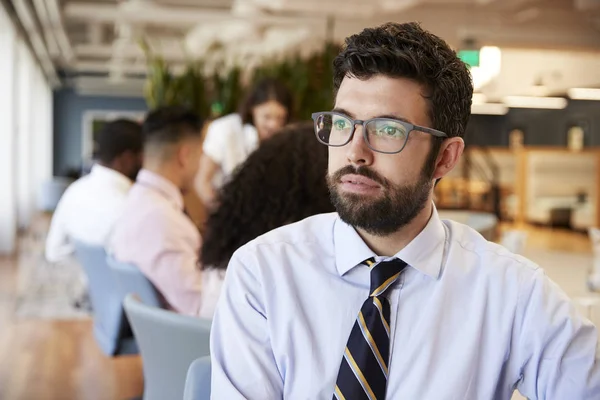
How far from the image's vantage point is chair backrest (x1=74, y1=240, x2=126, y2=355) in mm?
3234

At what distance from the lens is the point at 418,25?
1446mm

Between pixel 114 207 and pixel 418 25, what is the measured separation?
311 cm

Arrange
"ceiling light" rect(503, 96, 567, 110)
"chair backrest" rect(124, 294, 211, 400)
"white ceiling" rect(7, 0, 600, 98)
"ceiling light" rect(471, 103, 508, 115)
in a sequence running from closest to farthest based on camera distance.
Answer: "chair backrest" rect(124, 294, 211, 400), "white ceiling" rect(7, 0, 600, 98), "ceiling light" rect(503, 96, 567, 110), "ceiling light" rect(471, 103, 508, 115)

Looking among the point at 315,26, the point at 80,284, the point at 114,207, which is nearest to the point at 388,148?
the point at 114,207

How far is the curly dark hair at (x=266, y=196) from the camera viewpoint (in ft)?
7.36

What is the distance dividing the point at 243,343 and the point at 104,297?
2.07m

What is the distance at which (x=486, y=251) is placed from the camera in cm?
143

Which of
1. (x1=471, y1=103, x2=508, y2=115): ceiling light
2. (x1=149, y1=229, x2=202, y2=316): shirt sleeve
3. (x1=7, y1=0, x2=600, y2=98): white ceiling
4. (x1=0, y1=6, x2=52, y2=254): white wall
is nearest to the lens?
(x1=149, y1=229, x2=202, y2=316): shirt sleeve

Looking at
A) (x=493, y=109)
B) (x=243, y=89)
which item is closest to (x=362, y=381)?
(x=243, y=89)

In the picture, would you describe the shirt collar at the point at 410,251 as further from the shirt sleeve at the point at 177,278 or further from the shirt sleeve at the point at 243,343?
the shirt sleeve at the point at 177,278

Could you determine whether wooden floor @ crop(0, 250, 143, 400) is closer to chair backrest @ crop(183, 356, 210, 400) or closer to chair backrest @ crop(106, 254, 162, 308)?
chair backrest @ crop(106, 254, 162, 308)

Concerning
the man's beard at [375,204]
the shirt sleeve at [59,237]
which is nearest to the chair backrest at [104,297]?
the shirt sleeve at [59,237]

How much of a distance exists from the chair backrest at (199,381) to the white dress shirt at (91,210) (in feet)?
9.01

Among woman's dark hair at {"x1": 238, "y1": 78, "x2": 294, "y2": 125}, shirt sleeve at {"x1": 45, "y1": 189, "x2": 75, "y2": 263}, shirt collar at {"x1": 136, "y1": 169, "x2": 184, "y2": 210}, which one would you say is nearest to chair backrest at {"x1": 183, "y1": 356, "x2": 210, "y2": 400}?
shirt collar at {"x1": 136, "y1": 169, "x2": 184, "y2": 210}
